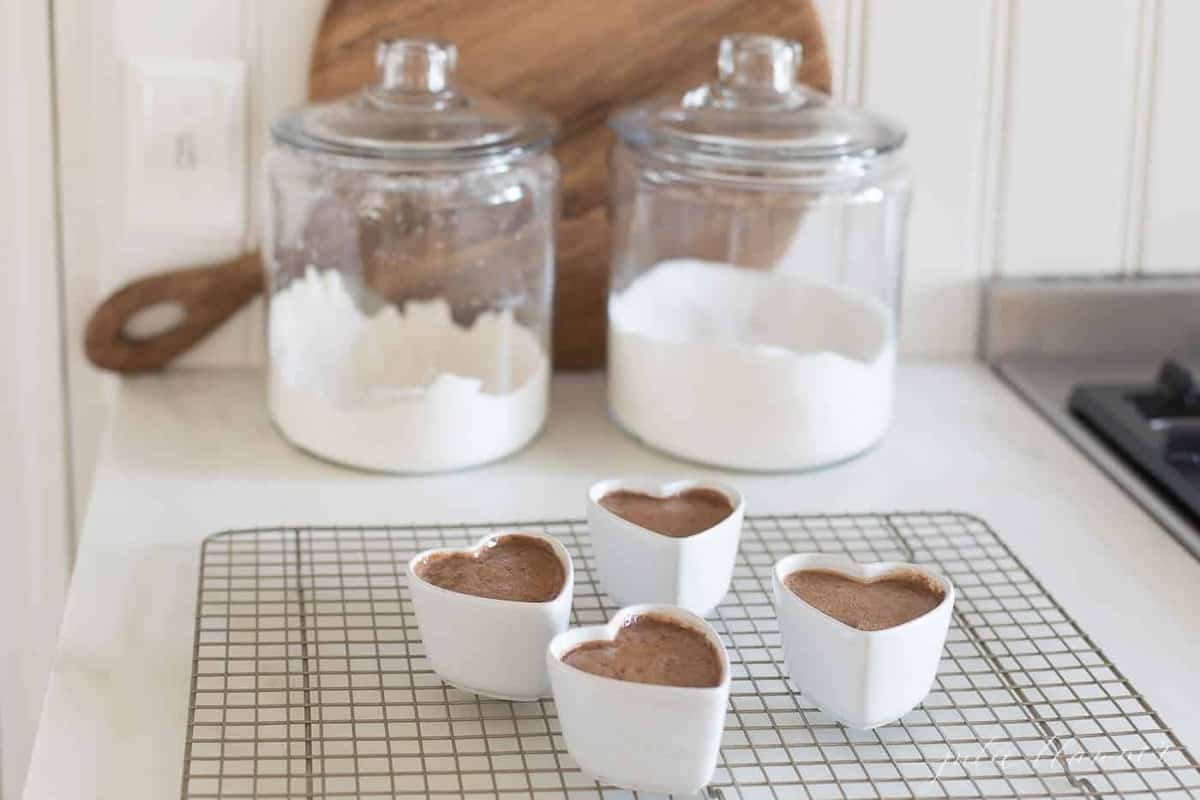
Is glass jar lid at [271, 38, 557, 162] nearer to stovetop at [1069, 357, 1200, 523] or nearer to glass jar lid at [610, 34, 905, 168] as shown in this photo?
glass jar lid at [610, 34, 905, 168]

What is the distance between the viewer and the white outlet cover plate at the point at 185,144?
4.06 feet

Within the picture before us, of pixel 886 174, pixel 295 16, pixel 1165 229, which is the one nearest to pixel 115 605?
pixel 295 16

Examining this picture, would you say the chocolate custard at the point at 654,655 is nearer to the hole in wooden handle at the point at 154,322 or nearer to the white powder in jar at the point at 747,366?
the white powder in jar at the point at 747,366

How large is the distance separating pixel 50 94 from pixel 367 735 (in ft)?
2.18

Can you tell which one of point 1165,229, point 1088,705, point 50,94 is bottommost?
point 1088,705

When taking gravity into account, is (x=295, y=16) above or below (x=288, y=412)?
above

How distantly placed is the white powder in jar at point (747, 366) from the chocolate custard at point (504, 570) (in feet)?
0.98

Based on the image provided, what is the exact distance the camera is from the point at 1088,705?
863 millimetres

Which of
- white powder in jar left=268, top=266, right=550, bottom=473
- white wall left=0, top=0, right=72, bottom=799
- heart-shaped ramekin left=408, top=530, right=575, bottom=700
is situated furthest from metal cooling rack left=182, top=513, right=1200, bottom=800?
white wall left=0, top=0, right=72, bottom=799

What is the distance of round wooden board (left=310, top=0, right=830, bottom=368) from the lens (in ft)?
4.08

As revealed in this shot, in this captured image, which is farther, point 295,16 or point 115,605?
point 295,16

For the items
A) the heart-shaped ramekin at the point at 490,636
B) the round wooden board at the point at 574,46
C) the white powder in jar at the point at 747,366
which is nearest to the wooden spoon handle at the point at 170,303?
the round wooden board at the point at 574,46

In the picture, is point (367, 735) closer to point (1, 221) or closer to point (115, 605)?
point (115, 605)

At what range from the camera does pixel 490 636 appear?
829 millimetres
